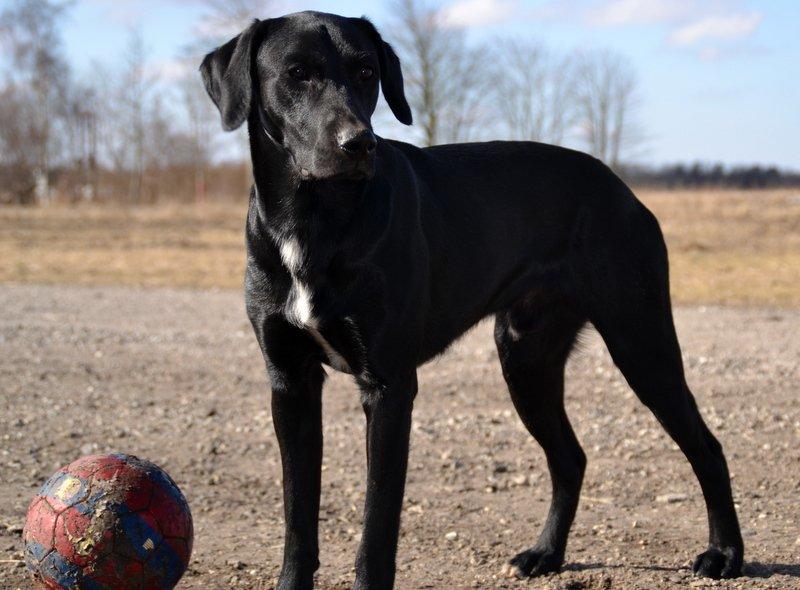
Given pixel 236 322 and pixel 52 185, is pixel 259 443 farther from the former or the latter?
pixel 52 185

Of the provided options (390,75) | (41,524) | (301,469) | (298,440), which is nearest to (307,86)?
(390,75)

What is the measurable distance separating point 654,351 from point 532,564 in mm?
1029

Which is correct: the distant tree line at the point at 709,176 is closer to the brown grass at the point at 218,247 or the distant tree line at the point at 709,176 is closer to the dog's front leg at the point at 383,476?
the brown grass at the point at 218,247

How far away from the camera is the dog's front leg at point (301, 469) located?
12.5ft

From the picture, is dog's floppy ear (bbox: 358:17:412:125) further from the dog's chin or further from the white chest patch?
the white chest patch

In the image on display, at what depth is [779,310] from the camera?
12.1 meters

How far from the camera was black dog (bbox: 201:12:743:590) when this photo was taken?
3525 mm

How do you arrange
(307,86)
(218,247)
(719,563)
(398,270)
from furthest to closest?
1. (218,247)
2. (719,563)
3. (398,270)
4. (307,86)

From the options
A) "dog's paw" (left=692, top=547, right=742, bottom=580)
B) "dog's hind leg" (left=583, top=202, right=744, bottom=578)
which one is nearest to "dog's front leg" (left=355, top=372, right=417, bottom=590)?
"dog's hind leg" (left=583, top=202, right=744, bottom=578)

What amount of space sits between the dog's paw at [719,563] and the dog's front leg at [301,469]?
1.60 meters

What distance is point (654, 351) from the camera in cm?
438

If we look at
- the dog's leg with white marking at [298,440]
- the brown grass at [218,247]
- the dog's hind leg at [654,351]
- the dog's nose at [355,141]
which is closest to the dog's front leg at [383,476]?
the dog's leg with white marking at [298,440]

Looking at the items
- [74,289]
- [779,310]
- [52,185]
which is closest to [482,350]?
[779,310]

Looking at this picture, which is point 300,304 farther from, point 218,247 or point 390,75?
point 218,247
